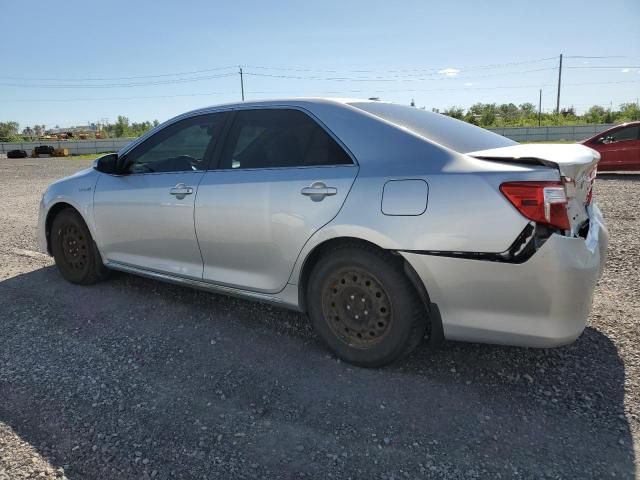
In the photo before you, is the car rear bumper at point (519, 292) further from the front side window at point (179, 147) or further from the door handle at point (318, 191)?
the front side window at point (179, 147)

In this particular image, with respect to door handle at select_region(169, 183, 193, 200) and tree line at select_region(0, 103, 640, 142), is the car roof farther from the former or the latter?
tree line at select_region(0, 103, 640, 142)

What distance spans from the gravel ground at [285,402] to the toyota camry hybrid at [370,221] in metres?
0.33

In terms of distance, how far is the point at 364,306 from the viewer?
9.57 feet

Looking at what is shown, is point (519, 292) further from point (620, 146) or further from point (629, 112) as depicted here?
point (629, 112)

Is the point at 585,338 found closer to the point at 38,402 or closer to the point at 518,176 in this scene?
the point at 518,176

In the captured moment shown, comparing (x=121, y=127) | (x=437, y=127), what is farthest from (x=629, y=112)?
(x=121, y=127)

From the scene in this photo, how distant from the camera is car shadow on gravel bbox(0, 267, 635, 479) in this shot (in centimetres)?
221

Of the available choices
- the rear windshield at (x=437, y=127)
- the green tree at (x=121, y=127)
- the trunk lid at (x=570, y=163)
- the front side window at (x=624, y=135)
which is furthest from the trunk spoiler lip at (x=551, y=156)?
the green tree at (x=121, y=127)

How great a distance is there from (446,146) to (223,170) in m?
1.57

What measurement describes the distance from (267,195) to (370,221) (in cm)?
77

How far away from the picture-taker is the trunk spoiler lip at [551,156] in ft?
8.18

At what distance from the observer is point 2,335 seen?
3.65 meters

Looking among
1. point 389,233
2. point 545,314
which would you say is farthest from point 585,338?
point 389,233

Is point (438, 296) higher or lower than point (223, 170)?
lower
